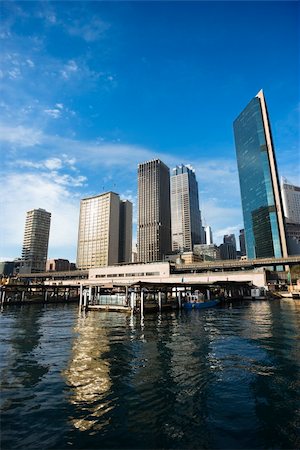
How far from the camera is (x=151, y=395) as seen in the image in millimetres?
12391

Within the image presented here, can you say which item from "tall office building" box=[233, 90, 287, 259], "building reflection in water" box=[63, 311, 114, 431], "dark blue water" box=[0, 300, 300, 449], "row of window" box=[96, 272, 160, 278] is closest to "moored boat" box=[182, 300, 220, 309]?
"dark blue water" box=[0, 300, 300, 449]

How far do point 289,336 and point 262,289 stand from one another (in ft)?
271

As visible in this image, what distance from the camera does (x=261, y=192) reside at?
7205 inches

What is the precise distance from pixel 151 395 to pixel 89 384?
11.8ft

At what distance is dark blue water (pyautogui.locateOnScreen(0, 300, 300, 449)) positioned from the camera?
354 inches

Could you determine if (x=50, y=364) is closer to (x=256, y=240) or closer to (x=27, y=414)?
(x=27, y=414)

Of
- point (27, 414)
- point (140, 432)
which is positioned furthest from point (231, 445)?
point (27, 414)

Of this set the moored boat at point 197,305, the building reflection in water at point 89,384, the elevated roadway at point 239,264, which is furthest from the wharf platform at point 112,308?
the elevated roadway at point 239,264

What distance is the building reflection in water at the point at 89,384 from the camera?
404 inches

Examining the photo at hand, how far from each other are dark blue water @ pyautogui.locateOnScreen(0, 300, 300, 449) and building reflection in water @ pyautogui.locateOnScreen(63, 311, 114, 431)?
5cm

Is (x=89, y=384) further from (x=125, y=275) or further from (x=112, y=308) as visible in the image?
(x=125, y=275)

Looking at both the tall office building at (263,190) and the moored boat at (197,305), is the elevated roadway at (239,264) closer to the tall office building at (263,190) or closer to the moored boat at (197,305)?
the tall office building at (263,190)

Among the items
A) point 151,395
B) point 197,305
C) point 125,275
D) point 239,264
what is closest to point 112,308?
point 197,305

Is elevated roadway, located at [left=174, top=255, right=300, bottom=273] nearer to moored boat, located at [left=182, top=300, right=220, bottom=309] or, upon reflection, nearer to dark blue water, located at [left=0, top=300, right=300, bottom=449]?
moored boat, located at [left=182, top=300, right=220, bottom=309]
